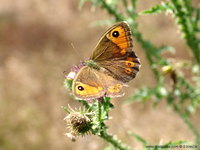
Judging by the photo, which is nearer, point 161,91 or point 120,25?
point 120,25

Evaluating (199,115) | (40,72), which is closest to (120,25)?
(199,115)

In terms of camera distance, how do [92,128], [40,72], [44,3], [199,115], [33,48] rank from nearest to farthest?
[92,128] < [199,115] < [40,72] < [33,48] < [44,3]

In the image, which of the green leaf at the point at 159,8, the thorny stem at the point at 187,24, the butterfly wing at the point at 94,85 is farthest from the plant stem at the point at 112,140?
the thorny stem at the point at 187,24

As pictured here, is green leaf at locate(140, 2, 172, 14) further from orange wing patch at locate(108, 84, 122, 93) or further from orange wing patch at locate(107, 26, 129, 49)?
orange wing patch at locate(108, 84, 122, 93)

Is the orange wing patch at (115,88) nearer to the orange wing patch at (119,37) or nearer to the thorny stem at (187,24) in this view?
the orange wing patch at (119,37)

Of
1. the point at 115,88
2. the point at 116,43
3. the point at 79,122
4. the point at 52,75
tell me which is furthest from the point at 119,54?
the point at 52,75

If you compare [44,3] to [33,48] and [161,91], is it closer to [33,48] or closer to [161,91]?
[33,48]
